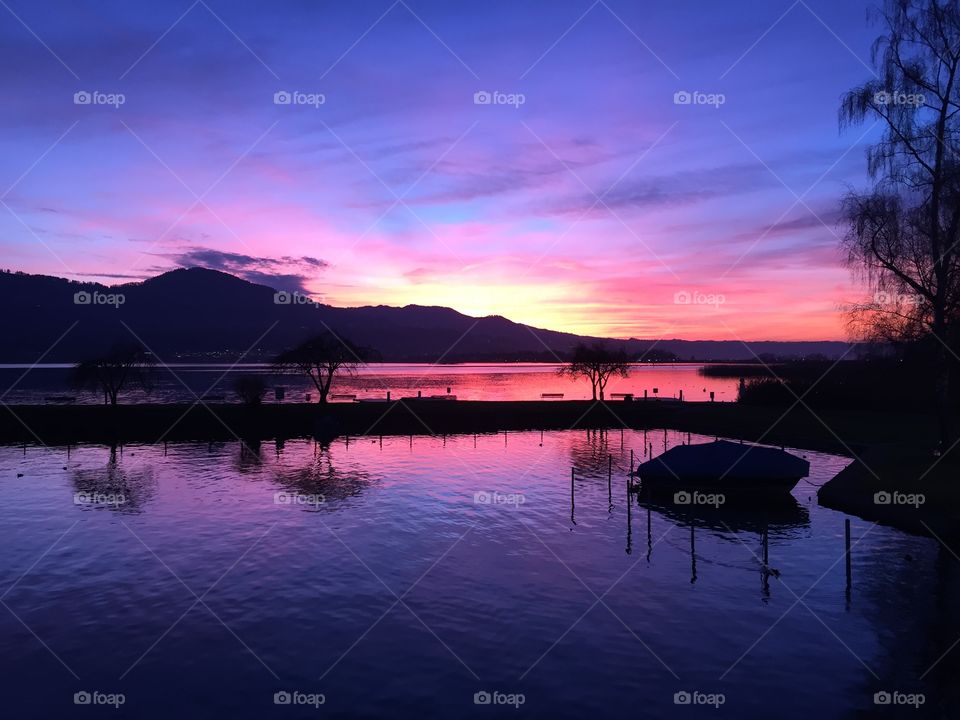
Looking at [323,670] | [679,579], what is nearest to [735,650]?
[679,579]

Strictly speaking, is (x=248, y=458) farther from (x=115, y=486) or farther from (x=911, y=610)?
(x=911, y=610)

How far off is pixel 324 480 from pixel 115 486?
1280 cm

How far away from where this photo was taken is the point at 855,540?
26.8m

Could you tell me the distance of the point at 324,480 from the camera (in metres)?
41.0

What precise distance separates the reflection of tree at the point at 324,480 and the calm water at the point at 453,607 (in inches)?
41.9

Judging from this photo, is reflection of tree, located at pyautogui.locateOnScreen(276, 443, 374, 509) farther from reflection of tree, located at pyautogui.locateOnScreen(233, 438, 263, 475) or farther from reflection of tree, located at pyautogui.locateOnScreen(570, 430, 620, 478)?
reflection of tree, located at pyautogui.locateOnScreen(570, 430, 620, 478)

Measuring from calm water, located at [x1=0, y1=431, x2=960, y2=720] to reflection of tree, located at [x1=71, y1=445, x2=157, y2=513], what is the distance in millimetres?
353

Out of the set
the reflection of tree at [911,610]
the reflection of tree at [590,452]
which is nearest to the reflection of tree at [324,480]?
the reflection of tree at [590,452]

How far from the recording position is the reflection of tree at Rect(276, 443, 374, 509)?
37.1 m

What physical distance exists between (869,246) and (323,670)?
Answer: 34.2 meters

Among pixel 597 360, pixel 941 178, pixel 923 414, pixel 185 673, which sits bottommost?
pixel 185 673

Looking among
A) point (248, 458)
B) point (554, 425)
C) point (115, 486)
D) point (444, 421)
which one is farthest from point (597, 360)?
point (115, 486)

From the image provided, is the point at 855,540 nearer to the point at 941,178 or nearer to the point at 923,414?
the point at 941,178

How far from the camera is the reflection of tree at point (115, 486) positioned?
1330 inches
